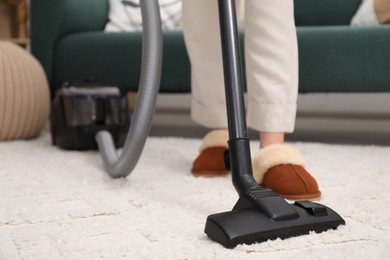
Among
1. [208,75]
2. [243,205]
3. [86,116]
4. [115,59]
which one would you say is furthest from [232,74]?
[115,59]

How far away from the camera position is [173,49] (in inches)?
79.7

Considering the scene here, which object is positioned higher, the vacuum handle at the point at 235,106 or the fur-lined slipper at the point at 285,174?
the vacuum handle at the point at 235,106

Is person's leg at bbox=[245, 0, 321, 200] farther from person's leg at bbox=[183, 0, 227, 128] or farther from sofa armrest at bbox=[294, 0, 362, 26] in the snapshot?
sofa armrest at bbox=[294, 0, 362, 26]

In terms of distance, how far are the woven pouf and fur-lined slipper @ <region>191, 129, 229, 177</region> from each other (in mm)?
895

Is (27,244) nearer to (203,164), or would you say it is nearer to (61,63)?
(203,164)

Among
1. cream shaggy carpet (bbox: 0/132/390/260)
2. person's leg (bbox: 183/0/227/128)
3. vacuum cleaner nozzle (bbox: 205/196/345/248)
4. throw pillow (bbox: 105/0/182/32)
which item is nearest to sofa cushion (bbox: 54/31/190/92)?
throw pillow (bbox: 105/0/182/32)

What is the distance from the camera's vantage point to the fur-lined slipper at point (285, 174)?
1021 millimetres

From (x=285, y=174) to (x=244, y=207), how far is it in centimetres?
23

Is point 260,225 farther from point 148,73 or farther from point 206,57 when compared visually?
point 206,57

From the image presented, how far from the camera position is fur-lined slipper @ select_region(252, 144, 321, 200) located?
102cm

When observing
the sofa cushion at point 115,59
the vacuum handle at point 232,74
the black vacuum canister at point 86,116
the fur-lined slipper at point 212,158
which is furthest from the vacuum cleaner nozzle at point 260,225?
the sofa cushion at point 115,59

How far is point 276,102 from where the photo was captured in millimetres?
1076

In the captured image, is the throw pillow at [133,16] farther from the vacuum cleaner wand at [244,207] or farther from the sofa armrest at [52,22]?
the vacuum cleaner wand at [244,207]

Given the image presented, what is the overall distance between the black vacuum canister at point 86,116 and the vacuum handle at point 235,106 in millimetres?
910
